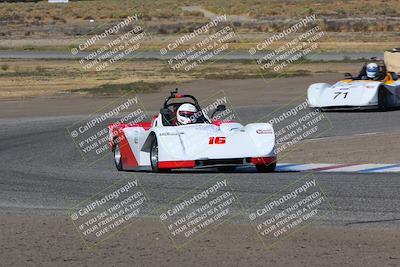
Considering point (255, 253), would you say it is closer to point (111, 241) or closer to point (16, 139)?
point (111, 241)

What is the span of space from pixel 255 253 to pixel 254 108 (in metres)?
21.0

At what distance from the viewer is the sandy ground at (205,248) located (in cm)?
1023

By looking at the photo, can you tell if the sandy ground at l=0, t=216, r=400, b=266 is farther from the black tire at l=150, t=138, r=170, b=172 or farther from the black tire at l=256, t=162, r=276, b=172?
the black tire at l=256, t=162, r=276, b=172

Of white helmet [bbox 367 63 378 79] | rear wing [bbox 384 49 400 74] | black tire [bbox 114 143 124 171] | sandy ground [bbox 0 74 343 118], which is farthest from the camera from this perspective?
rear wing [bbox 384 49 400 74]

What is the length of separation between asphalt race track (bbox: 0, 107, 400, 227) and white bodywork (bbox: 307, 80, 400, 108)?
8240 millimetres

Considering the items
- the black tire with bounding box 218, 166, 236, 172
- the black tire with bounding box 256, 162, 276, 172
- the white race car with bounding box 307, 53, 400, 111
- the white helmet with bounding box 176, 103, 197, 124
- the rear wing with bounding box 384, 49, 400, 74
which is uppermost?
the white helmet with bounding box 176, 103, 197, 124

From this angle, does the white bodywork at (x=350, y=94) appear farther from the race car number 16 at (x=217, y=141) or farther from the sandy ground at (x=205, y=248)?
the sandy ground at (x=205, y=248)

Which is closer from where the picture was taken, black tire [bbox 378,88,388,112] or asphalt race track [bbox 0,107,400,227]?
asphalt race track [bbox 0,107,400,227]

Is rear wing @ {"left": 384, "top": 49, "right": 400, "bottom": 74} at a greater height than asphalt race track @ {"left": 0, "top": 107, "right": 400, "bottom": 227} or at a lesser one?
lesser

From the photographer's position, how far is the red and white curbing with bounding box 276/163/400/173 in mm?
17781

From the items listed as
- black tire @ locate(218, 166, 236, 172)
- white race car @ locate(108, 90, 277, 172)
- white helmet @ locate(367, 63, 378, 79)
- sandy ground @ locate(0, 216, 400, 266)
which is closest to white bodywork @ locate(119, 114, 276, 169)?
white race car @ locate(108, 90, 277, 172)

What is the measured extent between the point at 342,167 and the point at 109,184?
14.6 ft

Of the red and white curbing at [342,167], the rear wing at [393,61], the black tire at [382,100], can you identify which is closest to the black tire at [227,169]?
the red and white curbing at [342,167]

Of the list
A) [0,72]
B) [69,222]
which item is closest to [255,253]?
[69,222]
